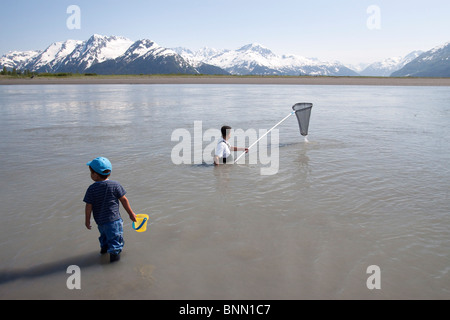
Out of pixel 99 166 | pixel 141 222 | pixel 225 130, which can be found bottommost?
pixel 141 222

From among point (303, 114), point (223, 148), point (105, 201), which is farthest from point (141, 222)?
point (303, 114)

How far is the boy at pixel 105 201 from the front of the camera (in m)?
4.74

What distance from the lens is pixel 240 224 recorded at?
6.03 metres

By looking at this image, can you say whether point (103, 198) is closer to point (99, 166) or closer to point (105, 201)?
point (105, 201)

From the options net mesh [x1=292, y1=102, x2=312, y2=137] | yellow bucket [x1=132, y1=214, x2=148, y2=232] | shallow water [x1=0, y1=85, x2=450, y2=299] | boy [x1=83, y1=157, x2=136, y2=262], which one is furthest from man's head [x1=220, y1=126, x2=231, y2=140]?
boy [x1=83, y1=157, x2=136, y2=262]

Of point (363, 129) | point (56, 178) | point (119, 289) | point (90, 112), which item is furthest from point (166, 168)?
point (90, 112)

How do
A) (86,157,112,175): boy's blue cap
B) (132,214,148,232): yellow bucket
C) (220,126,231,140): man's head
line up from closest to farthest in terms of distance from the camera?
(86,157,112,175): boy's blue cap
(132,214,148,232): yellow bucket
(220,126,231,140): man's head

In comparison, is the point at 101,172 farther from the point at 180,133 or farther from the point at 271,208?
the point at 180,133

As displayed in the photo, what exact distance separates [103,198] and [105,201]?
55 mm

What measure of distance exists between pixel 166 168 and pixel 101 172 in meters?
5.01

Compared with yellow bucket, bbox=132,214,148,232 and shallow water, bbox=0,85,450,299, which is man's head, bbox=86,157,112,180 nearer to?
yellow bucket, bbox=132,214,148,232

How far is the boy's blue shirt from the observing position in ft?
15.6

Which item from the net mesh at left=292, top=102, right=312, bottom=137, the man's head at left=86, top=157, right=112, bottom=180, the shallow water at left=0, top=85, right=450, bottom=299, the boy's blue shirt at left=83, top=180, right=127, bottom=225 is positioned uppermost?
the net mesh at left=292, top=102, right=312, bottom=137

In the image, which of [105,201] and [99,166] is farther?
[105,201]
